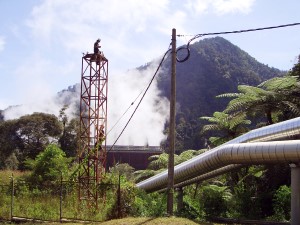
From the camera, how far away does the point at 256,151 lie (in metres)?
→ 13.5

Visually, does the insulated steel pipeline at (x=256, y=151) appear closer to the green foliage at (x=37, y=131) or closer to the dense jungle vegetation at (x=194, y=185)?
the dense jungle vegetation at (x=194, y=185)

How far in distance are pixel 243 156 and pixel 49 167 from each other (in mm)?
12682

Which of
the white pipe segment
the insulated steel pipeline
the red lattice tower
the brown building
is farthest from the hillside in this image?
the insulated steel pipeline

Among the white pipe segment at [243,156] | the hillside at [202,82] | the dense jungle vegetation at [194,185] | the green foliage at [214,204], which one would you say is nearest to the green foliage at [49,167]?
the dense jungle vegetation at [194,185]

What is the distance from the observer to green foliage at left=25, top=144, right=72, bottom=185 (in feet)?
75.2

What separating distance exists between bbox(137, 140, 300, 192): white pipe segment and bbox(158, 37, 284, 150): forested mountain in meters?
48.0

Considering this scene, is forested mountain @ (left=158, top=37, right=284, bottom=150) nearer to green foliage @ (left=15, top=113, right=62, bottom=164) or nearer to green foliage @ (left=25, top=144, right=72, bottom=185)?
green foliage @ (left=15, top=113, right=62, bottom=164)

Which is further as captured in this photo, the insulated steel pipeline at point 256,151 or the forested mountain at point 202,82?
the forested mountain at point 202,82

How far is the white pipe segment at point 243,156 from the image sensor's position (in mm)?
12688

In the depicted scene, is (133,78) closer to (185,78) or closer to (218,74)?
(185,78)

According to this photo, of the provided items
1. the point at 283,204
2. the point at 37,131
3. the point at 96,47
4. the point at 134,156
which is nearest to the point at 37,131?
the point at 37,131

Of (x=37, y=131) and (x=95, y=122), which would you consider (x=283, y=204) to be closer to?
(x=95, y=122)

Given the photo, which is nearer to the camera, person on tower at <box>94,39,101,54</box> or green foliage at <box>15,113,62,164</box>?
person on tower at <box>94,39,101,54</box>

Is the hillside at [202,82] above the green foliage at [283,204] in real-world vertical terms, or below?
above
